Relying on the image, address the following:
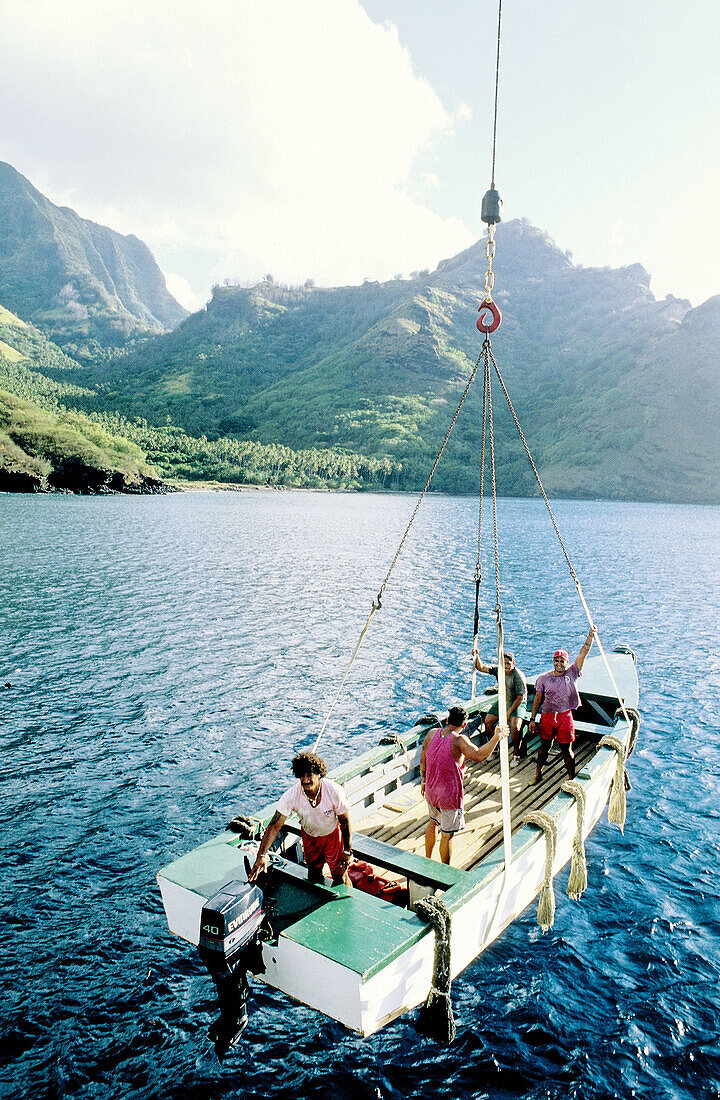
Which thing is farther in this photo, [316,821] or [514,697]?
[514,697]

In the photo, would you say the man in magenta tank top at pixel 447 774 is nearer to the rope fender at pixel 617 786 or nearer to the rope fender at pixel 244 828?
the rope fender at pixel 244 828

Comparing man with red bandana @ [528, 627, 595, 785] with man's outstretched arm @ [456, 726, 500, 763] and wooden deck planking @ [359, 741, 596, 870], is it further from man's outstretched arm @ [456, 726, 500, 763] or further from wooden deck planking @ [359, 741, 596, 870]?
man's outstretched arm @ [456, 726, 500, 763]

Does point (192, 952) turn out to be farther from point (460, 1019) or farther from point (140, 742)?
point (140, 742)

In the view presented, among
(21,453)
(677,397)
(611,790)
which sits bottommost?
(611,790)

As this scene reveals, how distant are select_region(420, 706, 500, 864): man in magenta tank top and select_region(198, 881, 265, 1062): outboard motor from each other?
287 centimetres

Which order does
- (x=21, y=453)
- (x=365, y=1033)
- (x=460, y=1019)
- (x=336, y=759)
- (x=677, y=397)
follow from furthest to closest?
(x=677, y=397) → (x=21, y=453) → (x=336, y=759) → (x=460, y=1019) → (x=365, y=1033)

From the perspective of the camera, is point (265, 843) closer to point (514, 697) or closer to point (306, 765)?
point (306, 765)

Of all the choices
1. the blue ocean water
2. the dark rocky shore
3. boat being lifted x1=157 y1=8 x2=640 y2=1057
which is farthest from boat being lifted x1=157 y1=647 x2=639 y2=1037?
the dark rocky shore

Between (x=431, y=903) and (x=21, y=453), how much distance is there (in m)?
109

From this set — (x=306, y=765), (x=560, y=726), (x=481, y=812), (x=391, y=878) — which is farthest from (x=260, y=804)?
(x=306, y=765)

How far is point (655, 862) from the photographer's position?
37.6ft

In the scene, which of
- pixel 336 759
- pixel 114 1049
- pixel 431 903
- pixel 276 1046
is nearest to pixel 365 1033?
pixel 431 903

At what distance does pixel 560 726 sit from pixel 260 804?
6.20 meters

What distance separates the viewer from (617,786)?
39.3 feet
